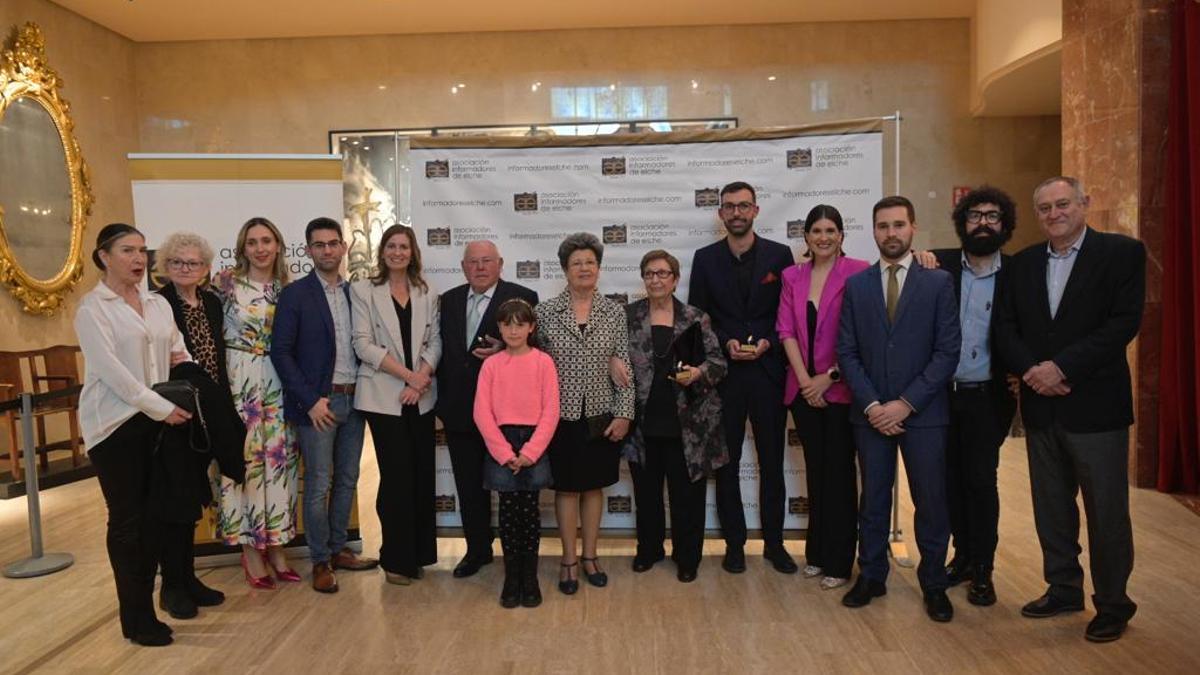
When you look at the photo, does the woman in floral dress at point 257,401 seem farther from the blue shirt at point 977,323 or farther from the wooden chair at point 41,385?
the wooden chair at point 41,385

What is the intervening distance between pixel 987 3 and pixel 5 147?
8746 mm

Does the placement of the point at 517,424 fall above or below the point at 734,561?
above

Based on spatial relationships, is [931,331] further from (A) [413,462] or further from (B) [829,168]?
(A) [413,462]

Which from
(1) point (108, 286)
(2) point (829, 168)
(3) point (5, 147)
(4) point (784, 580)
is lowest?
(4) point (784, 580)

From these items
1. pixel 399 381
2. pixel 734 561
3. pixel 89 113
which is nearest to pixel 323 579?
pixel 399 381

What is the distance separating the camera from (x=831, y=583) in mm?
3750

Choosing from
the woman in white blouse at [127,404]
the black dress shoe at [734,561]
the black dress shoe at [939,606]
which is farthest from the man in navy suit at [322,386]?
the black dress shoe at [939,606]

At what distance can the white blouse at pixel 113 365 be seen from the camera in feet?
10.2

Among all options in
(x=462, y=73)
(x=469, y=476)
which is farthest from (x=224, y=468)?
(x=462, y=73)

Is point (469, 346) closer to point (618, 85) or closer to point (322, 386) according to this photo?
point (322, 386)

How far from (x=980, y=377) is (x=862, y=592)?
105cm

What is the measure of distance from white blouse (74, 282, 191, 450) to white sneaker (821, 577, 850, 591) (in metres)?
2.89

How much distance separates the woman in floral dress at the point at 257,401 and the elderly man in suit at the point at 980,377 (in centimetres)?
301

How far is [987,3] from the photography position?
7664 millimetres
